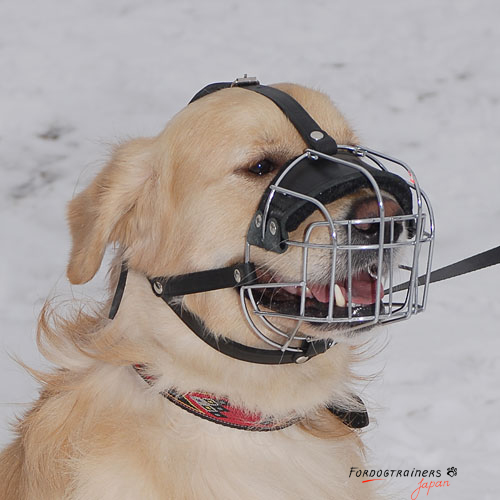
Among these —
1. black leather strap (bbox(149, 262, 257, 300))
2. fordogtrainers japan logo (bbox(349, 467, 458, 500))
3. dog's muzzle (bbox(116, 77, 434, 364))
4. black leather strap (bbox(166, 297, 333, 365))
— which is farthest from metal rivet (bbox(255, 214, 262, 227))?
fordogtrainers japan logo (bbox(349, 467, 458, 500))

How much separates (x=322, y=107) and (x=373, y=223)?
482 mm

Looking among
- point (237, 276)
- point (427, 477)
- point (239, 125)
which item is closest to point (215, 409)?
point (237, 276)

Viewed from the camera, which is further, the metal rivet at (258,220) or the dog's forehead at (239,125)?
the dog's forehead at (239,125)

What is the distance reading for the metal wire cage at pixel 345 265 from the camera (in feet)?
7.09

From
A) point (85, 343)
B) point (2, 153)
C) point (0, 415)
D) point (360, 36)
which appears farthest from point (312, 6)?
point (85, 343)

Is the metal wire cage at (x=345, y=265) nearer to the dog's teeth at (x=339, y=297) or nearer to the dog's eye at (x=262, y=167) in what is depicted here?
the dog's teeth at (x=339, y=297)

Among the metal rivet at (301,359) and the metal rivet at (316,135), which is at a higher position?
the metal rivet at (316,135)

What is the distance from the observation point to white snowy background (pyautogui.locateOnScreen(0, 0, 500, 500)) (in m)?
3.78

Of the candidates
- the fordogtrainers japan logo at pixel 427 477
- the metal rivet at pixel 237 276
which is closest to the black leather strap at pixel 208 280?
the metal rivet at pixel 237 276

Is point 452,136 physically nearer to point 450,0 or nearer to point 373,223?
point 450,0

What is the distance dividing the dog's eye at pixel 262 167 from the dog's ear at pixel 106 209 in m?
0.33

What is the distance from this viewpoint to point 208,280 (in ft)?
7.75

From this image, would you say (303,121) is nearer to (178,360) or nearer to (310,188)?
(310,188)

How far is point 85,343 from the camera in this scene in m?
2.61
